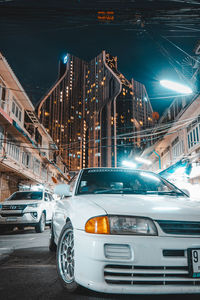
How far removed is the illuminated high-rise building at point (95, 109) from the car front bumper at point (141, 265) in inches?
4441

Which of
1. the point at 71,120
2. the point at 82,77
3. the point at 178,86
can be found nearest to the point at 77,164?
the point at 71,120

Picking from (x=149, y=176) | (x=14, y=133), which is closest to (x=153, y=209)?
(x=149, y=176)

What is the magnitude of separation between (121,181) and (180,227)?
1940 mm

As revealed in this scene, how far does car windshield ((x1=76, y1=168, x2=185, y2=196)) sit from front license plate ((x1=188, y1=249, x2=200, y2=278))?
169 centimetres

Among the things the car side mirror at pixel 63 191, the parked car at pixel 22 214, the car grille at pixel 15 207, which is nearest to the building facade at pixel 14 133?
the parked car at pixel 22 214

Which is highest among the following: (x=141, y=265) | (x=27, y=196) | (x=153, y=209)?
(x=153, y=209)

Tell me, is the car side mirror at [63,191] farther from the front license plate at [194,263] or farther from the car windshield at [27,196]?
the car windshield at [27,196]

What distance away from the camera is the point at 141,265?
2.03 m

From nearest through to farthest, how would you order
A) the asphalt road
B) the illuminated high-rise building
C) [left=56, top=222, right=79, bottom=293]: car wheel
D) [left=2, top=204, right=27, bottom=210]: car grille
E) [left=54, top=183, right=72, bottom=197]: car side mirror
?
1. the asphalt road
2. [left=56, top=222, right=79, bottom=293]: car wheel
3. [left=54, top=183, right=72, bottom=197]: car side mirror
4. [left=2, top=204, right=27, bottom=210]: car grille
5. the illuminated high-rise building

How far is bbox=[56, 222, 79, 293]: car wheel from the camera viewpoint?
261 cm

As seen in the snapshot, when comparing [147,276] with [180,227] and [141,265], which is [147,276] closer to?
[141,265]

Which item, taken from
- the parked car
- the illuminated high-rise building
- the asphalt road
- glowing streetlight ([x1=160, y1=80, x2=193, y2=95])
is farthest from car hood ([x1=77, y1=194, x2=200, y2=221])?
the illuminated high-rise building

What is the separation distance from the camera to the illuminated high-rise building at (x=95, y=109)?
12712cm

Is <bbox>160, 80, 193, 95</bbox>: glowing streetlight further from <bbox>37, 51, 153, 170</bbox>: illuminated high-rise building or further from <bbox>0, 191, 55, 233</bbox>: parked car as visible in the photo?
<bbox>37, 51, 153, 170</bbox>: illuminated high-rise building
